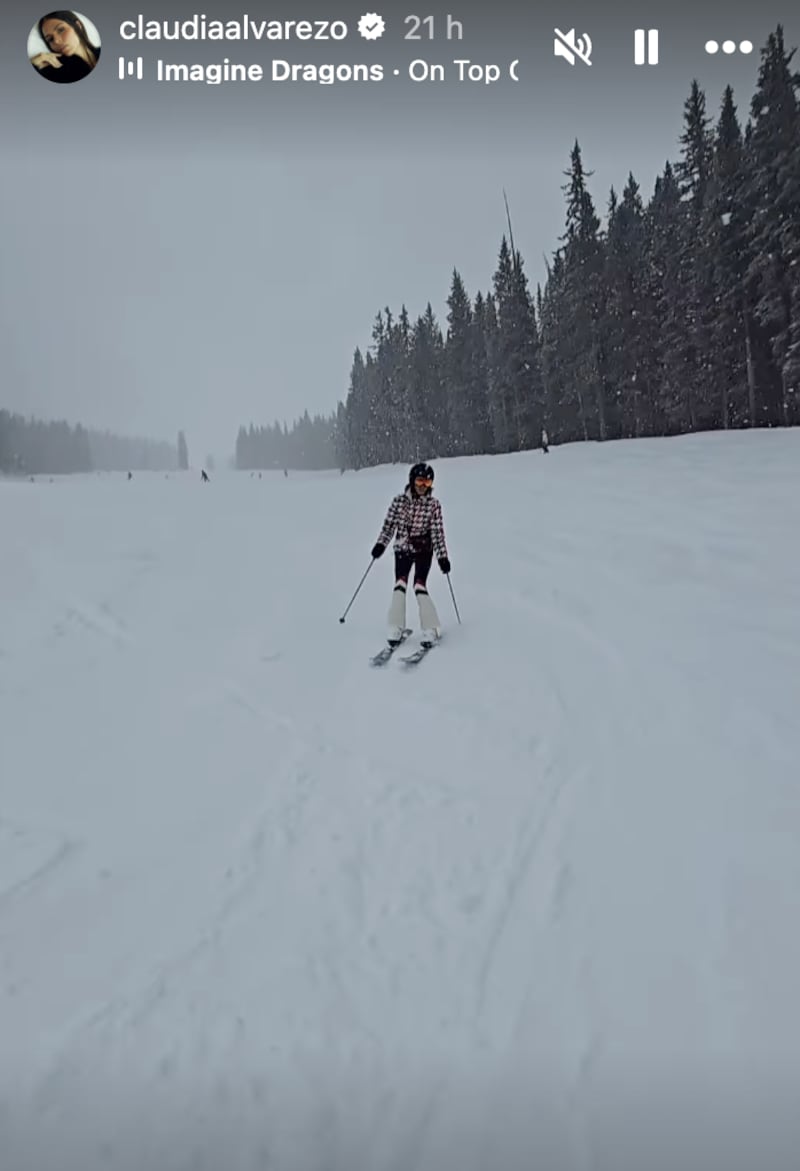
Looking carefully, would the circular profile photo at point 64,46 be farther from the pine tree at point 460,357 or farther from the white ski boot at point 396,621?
the pine tree at point 460,357

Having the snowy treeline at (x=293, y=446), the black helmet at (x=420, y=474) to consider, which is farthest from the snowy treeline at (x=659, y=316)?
the snowy treeline at (x=293, y=446)

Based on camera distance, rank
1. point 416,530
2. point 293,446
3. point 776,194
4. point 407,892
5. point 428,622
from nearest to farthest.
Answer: point 407,892
point 428,622
point 416,530
point 776,194
point 293,446

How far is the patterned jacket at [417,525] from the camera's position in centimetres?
710

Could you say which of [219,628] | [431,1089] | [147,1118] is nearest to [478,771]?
[431,1089]

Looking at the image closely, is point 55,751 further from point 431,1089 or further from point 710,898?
point 710,898

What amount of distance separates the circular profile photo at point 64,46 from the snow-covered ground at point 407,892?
7.88 meters

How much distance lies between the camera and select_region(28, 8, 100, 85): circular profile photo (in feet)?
26.6

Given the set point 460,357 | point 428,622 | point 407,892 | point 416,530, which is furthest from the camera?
point 460,357

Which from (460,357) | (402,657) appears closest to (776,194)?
(460,357)

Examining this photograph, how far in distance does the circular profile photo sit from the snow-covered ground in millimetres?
7885

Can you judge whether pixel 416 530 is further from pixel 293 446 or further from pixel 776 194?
pixel 293 446

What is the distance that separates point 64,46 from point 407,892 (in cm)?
1231

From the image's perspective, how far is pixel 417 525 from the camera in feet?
23.4

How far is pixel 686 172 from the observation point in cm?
3158
